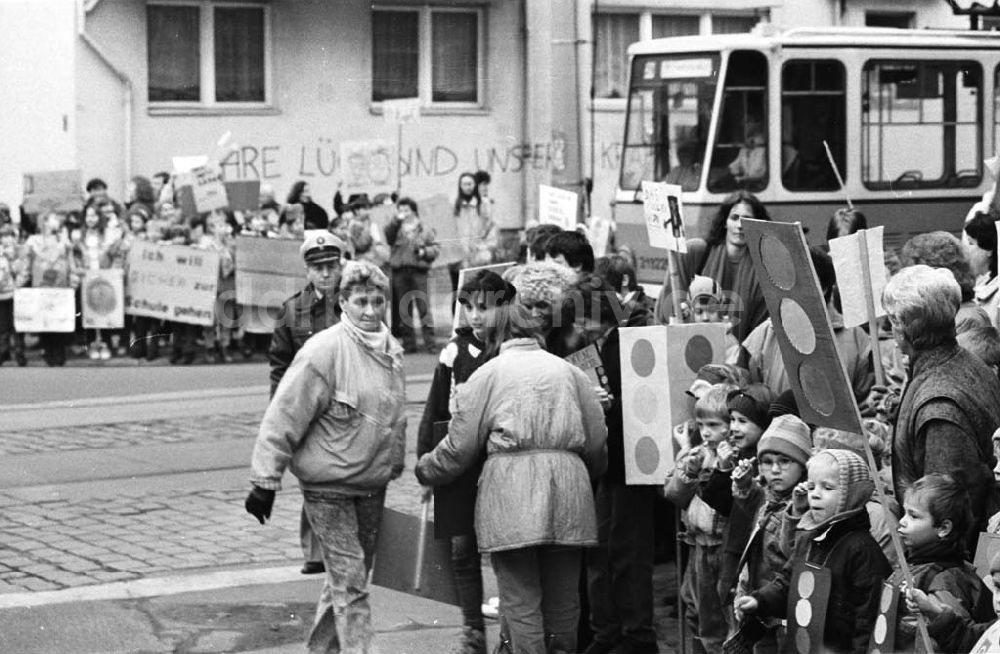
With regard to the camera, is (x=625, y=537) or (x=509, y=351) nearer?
(x=509, y=351)

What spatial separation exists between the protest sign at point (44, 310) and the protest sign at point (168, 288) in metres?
0.73

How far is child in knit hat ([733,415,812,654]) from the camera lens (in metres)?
5.79

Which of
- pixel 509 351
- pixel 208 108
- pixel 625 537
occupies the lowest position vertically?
pixel 625 537

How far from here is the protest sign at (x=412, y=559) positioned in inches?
289

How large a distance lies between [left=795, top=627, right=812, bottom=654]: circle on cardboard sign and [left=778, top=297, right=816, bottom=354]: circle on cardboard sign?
36.0 inches

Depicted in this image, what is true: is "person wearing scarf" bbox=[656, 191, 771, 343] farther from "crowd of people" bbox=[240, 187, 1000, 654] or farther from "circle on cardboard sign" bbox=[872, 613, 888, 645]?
"circle on cardboard sign" bbox=[872, 613, 888, 645]

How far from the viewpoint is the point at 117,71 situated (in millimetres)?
22906

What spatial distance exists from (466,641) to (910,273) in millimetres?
2797

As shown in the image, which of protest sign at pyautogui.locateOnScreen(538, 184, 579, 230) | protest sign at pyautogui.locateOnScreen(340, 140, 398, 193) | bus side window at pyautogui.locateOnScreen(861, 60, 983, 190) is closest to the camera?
protest sign at pyautogui.locateOnScreen(538, 184, 579, 230)

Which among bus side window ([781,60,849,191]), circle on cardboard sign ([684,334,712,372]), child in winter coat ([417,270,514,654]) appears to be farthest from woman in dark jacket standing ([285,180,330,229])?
circle on cardboard sign ([684,334,712,372])

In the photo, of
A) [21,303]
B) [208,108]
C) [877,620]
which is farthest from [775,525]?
[208,108]

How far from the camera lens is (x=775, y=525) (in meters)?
5.80

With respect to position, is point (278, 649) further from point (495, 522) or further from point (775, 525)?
point (775, 525)

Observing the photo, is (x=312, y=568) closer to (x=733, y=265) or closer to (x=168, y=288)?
(x=733, y=265)
